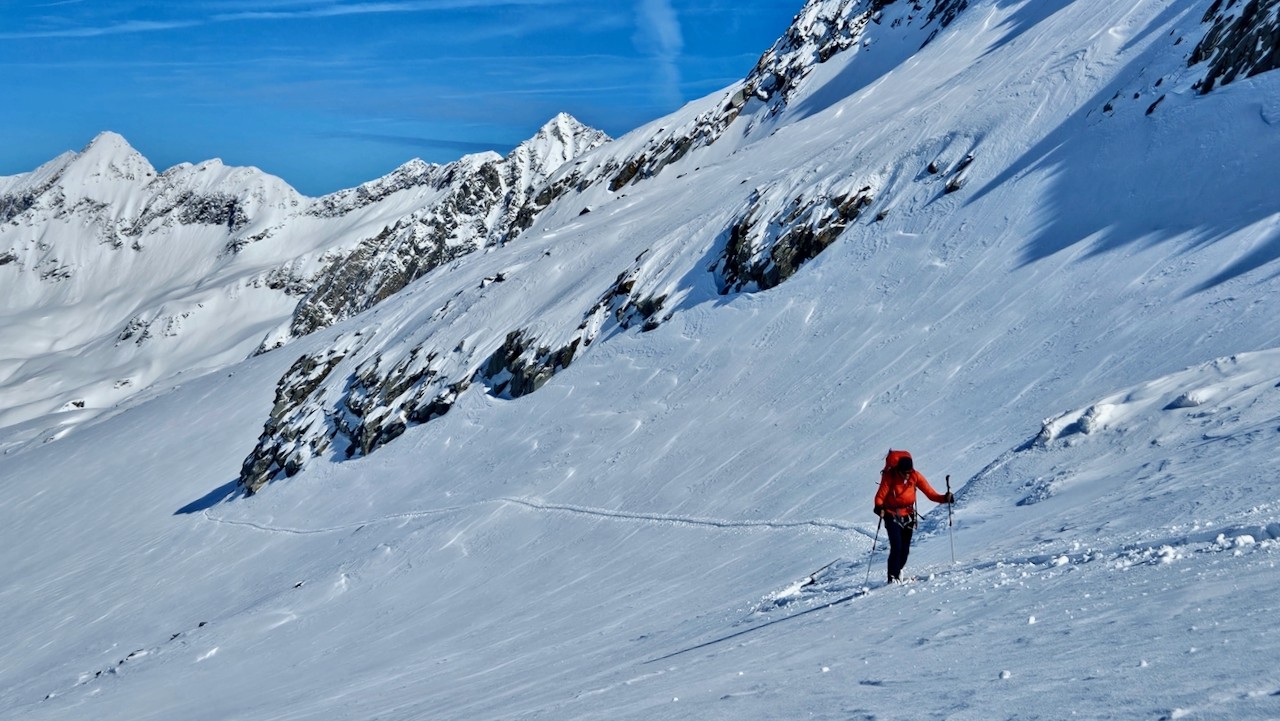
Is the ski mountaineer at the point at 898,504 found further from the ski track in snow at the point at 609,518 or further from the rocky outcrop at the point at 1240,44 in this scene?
the rocky outcrop at the point at 1240,44

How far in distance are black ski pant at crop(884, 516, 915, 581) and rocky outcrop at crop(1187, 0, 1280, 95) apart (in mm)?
21633

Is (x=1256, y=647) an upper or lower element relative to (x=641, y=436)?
lower

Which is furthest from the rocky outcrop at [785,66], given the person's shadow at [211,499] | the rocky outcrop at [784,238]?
the rocky outcrop at [784,238]

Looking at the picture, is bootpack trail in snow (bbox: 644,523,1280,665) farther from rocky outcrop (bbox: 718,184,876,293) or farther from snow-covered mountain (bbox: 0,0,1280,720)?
rocky outcrop (bbox: 718,184,876,293)

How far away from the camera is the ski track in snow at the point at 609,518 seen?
19.9 m

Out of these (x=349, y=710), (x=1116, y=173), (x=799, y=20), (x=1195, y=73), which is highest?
(x=799, y=20)

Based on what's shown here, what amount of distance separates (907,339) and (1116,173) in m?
6.73

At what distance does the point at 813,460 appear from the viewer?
23984 mm

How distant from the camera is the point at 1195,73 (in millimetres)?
29438

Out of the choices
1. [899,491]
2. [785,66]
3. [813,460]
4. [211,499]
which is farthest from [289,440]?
[785,66]

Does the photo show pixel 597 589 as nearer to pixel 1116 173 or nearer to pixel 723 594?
pixel 723 594

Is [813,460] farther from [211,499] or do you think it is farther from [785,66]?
[785,66]

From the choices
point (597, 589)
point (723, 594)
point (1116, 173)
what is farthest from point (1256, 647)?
point (1116, 173)

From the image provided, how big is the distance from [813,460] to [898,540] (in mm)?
12240
